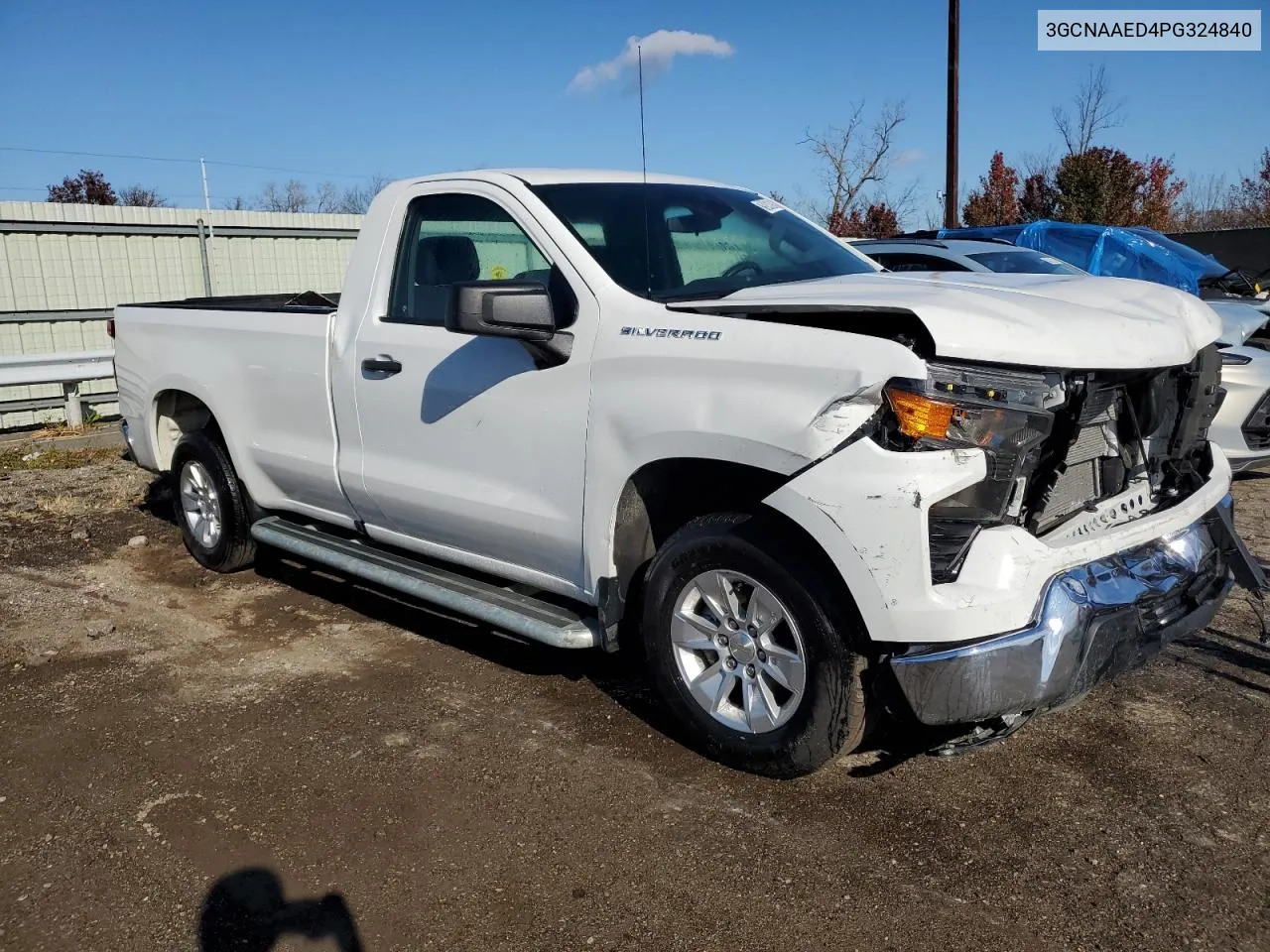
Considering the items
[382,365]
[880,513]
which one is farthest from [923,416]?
[382,365]

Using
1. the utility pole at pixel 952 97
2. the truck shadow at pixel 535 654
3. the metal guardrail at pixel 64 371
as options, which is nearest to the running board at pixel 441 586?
the truck shadow at pixel 535 654

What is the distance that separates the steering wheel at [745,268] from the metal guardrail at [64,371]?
8.53 metres

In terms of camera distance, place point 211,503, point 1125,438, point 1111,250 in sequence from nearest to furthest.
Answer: point 1125,438 → point 211,503 → point 1111,250

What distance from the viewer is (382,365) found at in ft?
15.4

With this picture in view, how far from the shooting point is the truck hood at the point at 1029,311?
3121 millimetres

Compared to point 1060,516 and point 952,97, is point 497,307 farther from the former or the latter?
point 952,97

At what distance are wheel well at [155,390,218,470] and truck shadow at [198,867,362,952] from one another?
12.1ft

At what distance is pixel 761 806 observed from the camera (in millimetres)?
3572

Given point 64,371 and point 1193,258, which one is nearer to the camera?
point 1193,258

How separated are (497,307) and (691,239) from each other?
1181 millimetres

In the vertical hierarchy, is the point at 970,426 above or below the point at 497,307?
below

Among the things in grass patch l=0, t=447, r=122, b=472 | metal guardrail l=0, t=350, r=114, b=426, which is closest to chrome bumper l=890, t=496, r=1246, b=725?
grass patch l=0, t=447, r=122, b=472

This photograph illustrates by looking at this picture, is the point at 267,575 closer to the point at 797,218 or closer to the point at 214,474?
the point at 214,474

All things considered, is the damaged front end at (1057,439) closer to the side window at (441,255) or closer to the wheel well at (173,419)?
the side window at (441,255)
